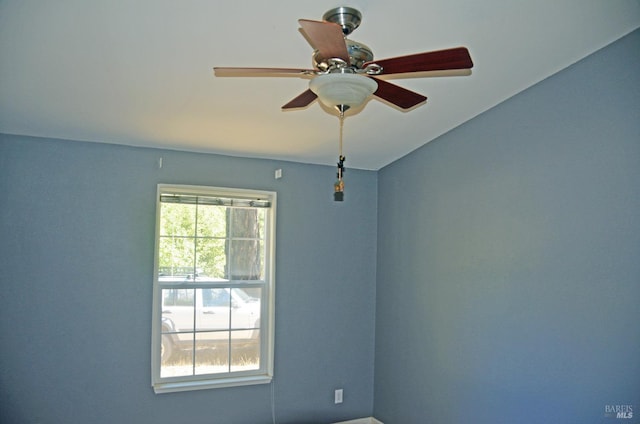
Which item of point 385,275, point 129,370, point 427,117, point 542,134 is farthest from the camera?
point 385,275

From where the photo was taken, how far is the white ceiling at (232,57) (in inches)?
78.4

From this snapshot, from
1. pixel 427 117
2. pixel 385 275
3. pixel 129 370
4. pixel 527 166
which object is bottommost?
pixel 129 370

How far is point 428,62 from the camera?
5.51 feet

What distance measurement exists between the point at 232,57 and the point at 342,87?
0.90 metres

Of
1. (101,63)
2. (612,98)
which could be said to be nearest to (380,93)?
(612,98)

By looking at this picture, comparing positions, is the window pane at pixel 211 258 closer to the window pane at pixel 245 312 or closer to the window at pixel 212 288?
the window at pixel 212 288

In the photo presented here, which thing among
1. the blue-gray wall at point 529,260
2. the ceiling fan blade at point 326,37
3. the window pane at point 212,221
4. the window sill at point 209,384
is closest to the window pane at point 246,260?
the window pane at point 212,221

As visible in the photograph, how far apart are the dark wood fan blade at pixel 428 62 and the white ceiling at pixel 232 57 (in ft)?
1.24

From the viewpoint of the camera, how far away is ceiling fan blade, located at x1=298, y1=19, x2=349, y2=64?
4.61 ft

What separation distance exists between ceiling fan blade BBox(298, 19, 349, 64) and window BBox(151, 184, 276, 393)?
2.46 m

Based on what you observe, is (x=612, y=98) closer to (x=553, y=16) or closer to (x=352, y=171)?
(x=553, y=16)

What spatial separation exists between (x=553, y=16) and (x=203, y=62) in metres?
1.65

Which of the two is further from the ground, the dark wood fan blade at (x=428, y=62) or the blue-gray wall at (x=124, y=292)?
the dark wood fan blade at (x=428, y=62)

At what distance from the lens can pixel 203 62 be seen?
7.84 feet
